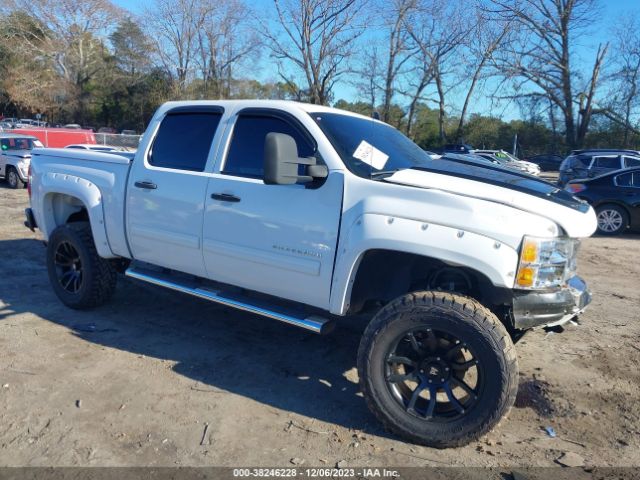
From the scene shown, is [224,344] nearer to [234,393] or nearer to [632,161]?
[234,393]

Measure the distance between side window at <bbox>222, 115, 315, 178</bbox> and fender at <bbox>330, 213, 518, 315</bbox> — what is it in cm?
95

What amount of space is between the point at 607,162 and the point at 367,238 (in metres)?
18.2

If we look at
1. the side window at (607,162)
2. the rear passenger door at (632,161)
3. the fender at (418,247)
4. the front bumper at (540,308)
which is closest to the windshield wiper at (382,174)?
the fender at (418,247)

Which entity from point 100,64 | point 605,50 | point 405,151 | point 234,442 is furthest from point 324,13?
point 100,64

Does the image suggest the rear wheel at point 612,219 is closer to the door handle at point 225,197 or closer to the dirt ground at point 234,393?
the dirt ground at point 234,393

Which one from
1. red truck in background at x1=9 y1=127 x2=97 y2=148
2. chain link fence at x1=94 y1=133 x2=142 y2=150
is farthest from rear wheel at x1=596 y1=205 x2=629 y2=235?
chain link fence at x1=94 y1=133 x2=142 y2=150

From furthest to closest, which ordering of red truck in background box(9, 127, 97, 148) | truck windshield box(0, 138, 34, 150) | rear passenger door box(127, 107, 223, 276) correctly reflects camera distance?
1. red truck in background box(9, 127, 97, 148)
2. truck windshield box(0, 138, 34, 150)
3. rear passenger door box(127, 107, 223, 276)

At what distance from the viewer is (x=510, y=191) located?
130 inches

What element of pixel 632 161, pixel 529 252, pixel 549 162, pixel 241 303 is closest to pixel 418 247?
pixel 529 252

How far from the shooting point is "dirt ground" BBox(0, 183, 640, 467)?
3152 millimetres

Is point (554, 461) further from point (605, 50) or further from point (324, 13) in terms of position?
point (605, 50)

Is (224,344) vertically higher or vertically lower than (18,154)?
lower

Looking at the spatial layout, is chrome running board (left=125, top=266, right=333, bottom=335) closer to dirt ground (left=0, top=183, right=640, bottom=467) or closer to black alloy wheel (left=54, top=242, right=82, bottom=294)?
dirt ground (left=0, top=183, right=640, bottom=467)

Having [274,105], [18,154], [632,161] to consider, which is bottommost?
[18,154]
